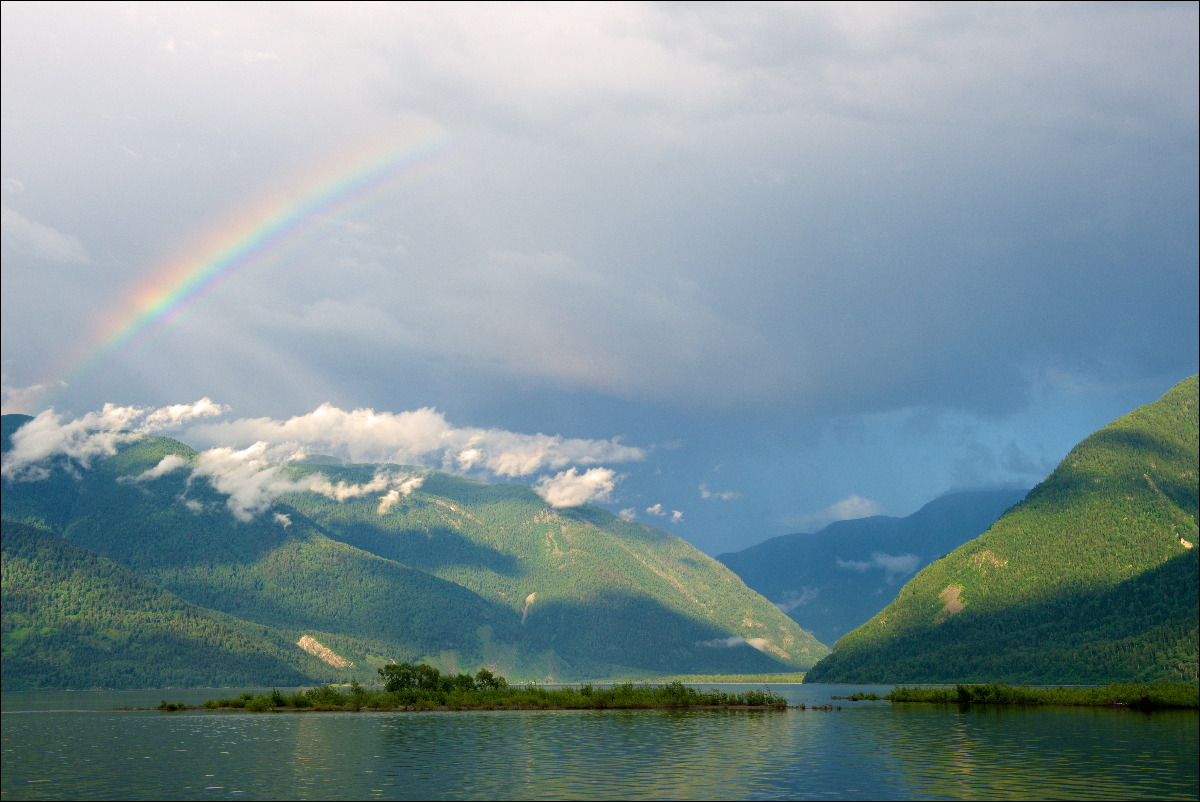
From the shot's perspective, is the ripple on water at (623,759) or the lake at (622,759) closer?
the lake at (622,759)

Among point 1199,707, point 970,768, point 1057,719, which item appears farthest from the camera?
point 1199,707

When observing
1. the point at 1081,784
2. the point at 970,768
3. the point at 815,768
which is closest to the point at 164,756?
the point at 815,768

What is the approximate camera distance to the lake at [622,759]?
276 ft

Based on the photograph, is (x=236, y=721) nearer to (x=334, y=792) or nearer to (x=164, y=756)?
(x=164, y=756)

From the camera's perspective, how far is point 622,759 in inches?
4178

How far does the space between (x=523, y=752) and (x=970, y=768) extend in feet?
165

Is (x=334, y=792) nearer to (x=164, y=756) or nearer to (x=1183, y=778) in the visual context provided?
(x=164, y=756)

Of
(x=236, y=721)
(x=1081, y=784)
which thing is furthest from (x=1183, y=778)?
(x=236, y=721)

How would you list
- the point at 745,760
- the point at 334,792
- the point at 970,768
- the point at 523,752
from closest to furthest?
the point at 334,792
the point at 970,768
the point at 745,760
the point at 523,752

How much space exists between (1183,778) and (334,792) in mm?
76110

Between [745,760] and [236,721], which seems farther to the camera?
[236,721]

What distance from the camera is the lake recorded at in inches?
3314

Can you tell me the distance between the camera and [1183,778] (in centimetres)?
8788

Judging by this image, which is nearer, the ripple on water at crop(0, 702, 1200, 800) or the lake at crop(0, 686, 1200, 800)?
the lake at crop(0, 686, 1200, 800)
